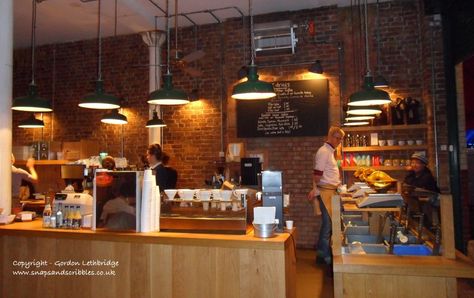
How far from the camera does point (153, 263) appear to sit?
3012 millimetres

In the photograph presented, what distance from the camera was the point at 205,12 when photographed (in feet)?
22.6

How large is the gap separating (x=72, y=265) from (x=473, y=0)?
566 centimetres

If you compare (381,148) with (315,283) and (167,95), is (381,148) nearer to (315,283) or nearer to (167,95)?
(315,283)

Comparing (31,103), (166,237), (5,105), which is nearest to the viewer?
(166,237)

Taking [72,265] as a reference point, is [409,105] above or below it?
above

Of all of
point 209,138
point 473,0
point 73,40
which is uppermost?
point 73,40

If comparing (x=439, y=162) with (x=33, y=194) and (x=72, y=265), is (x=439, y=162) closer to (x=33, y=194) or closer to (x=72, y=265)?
(x=72, y=265)

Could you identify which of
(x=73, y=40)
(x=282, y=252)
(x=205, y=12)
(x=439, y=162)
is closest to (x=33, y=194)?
(x=73, y=40)

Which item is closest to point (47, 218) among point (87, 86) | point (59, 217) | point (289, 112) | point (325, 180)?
point (59, 217)

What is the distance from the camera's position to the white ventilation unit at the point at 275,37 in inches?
262

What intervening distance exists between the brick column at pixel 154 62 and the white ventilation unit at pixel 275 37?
6.34 feet

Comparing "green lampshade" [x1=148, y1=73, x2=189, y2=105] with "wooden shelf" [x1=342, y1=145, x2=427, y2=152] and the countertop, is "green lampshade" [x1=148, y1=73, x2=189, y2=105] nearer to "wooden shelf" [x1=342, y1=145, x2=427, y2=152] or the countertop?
the countertop

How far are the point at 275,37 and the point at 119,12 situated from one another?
Answer: 2.74 m

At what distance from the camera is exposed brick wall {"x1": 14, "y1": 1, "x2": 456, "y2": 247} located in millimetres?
6426
